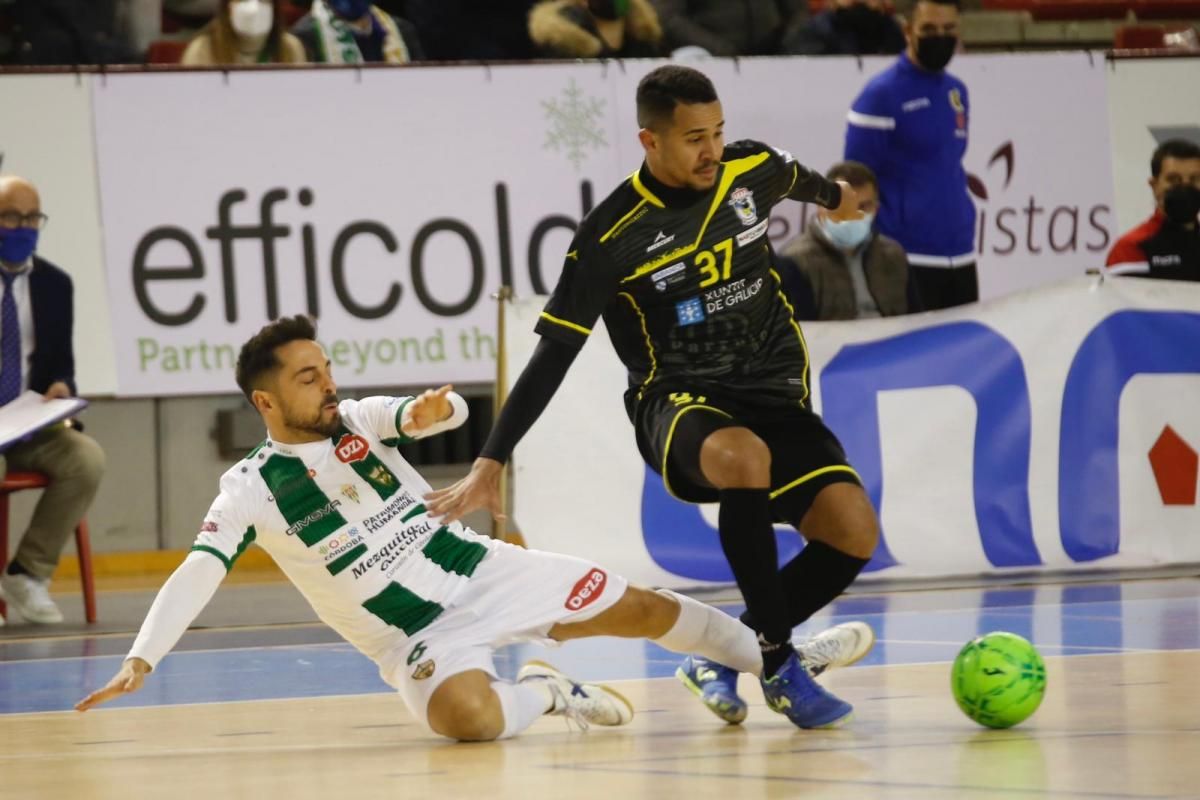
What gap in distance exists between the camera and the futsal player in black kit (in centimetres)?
577

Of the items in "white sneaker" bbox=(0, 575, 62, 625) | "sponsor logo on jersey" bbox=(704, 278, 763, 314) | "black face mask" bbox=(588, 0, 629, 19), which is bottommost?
"white sneaker" bbox=(0, 575, 62, 625)

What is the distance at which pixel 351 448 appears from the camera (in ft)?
19.5

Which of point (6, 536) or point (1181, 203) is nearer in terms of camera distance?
point (6, 536)

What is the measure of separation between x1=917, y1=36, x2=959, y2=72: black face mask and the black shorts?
17.4ft

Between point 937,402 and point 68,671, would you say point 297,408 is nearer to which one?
point 68,671

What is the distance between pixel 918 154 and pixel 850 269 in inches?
32.8

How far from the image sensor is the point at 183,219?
11164 mm

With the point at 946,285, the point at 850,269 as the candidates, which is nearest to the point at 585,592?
the point at 850,269

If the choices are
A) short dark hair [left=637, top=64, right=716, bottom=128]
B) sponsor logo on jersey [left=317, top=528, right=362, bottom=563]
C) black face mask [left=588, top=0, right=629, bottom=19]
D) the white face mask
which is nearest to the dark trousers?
black face mask [left=588, top=0, right=629, bottom=19]

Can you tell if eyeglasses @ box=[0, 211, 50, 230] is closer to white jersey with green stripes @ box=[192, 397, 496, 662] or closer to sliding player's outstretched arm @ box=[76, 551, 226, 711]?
white jersey with green stripes @ box=[192, 397, 496, 662]

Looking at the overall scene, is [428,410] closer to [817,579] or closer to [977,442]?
[817,579]

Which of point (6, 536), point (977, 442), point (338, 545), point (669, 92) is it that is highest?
point (669, 92)

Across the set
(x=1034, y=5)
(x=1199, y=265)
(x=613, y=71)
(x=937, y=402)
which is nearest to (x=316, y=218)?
(x=613, y=71)

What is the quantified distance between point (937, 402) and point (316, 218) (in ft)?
11.5
